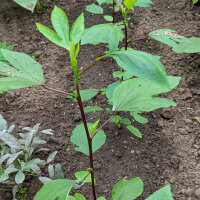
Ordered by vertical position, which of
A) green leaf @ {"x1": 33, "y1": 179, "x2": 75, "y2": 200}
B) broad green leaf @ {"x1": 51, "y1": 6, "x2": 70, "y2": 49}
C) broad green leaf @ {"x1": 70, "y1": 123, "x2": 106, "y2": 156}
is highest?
broad green leaf @ {"x1": 51, "y1": 6, "x2": 70, "y2": 49}

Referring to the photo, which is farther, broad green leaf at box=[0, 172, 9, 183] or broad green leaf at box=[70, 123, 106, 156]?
broad green leaf at box=[0, 172, 9, 183]

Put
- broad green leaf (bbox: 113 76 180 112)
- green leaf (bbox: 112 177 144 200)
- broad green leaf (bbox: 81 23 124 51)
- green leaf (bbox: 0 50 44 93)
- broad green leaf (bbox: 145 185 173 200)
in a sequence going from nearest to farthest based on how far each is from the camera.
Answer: broad green leaf (bbox: 145 185 173 200) → green leaf (bbox: 0 50 44 93) → broad green leaf (bbox: 113 76 180 112) → green leaf (bbox: 112 177 144 200) → broad green leaf (bbox: 81 23 124 51)

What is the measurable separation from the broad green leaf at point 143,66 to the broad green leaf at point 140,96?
0.21m

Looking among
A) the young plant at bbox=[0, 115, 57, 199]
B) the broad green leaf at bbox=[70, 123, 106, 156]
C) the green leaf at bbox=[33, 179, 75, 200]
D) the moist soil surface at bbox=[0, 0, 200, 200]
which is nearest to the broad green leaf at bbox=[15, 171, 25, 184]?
the young plant at bbox=[0, 115, 57, 199]

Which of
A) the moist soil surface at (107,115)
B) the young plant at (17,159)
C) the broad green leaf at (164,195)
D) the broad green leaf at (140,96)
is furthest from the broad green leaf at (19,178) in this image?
the broad green leaf at (164,195)

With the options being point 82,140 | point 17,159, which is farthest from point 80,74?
point 17,159

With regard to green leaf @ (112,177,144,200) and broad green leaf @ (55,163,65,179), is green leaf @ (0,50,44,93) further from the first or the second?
broad green leaf @ (55,163,65,179)

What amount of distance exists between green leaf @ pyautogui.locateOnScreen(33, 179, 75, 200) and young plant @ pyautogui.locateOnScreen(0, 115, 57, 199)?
0.64 metres

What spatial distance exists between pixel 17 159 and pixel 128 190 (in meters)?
0.87

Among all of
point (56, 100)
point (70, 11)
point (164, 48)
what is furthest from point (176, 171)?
point (70, 11)

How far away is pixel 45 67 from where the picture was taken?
2551mm

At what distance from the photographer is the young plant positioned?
5.42 feet

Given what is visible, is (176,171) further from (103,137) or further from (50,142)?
(50,142)

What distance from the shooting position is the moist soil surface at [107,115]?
178cm
